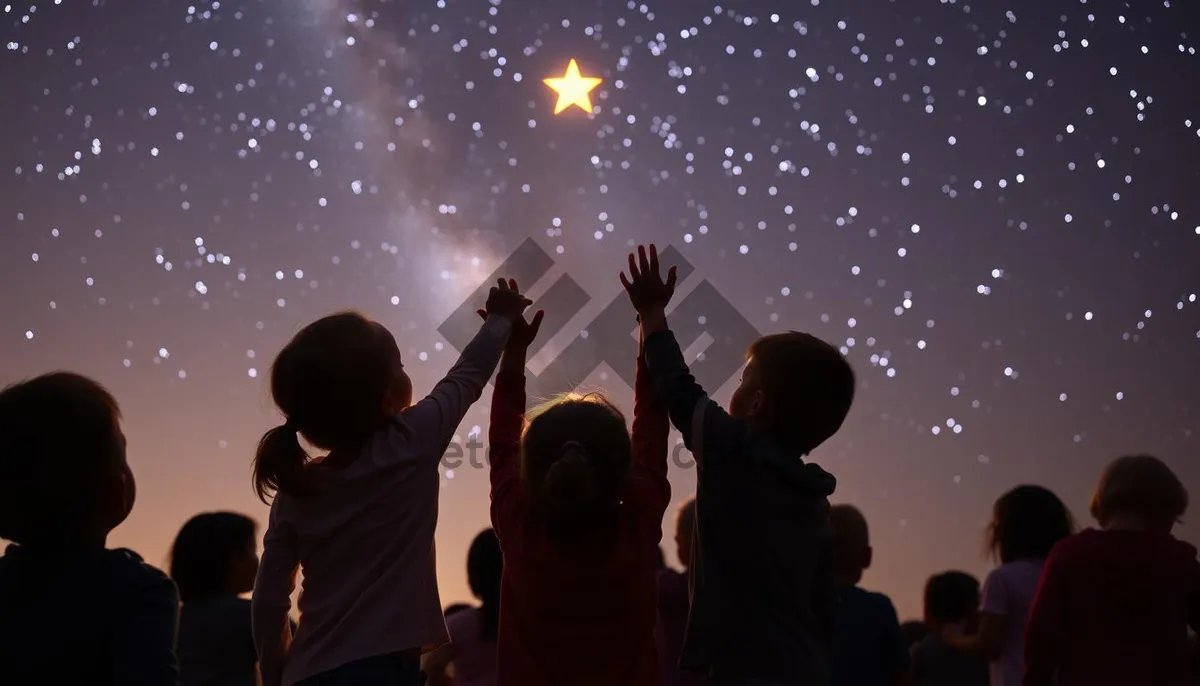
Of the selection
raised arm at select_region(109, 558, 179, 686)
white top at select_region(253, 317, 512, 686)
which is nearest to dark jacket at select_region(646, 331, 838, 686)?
white top at select_region(253, 317, 512, 686)

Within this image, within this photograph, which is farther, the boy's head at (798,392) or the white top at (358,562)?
the boy's head at (798,392)

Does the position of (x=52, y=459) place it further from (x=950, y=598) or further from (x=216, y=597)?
(x=950, y=598)

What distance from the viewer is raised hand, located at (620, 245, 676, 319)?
8.30ft

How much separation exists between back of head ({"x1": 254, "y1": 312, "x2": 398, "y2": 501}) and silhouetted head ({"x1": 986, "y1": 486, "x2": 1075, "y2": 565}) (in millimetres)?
2496

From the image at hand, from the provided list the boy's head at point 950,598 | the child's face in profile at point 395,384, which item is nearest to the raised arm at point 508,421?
the child's face in profile at point 395,384

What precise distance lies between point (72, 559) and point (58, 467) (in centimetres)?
15

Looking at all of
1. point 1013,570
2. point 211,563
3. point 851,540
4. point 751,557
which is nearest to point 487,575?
point 211,563

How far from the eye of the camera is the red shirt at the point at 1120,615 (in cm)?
300

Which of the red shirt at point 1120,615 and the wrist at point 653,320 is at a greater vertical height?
the wrist at point 653,320

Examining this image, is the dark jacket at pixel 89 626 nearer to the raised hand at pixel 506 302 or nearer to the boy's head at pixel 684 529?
the raised hand at pixel 506 302

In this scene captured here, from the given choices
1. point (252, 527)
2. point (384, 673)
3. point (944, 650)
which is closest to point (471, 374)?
point (384, 673)

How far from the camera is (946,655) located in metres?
4.95

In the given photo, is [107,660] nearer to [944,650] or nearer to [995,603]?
[995,603]

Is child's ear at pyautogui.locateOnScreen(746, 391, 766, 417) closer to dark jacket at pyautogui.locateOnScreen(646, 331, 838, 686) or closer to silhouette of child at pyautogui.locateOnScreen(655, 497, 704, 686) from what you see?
dark jacket at pyautogui.locateOnScreen(646, 331, 838, 686)
